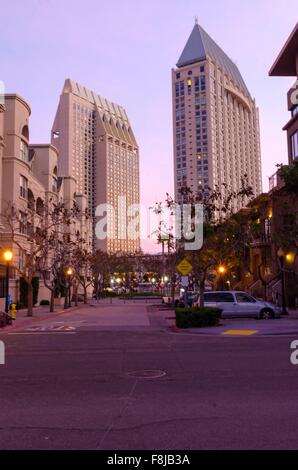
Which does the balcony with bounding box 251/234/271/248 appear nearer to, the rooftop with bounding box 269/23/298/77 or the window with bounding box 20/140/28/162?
the rooftop with bounding box 269/23/298/77

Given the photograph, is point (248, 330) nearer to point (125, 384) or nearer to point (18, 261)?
point (125, 384)

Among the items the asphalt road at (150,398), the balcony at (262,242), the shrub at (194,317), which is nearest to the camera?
the asphalt road at (150,398)

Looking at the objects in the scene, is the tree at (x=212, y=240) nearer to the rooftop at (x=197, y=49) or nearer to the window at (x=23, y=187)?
the window at (x=23, y=187)

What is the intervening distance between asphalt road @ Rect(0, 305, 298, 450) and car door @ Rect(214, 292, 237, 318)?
10790 mm

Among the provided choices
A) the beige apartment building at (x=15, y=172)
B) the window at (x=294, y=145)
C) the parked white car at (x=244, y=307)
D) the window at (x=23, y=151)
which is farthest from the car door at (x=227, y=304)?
the window at (x=23, y=151)

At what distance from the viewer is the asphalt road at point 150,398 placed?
626 cm

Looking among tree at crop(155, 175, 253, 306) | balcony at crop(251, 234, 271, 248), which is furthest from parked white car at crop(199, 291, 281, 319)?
balcony at crop(251, 234, 271, 248)

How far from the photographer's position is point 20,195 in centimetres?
4822

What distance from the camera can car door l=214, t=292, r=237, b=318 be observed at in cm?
2684

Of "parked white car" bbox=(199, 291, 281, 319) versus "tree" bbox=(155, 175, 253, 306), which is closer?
"parked white car" bbox=(199, 291, 281, 319)

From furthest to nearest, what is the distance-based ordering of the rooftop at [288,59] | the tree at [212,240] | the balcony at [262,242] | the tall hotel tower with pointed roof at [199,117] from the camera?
the tall hotel tower with pointed roof at [199,117], the balcony at [262,242], the rooftop at [288,59], the tree at [212,240]

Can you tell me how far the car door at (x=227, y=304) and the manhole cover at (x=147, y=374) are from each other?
52.8 feet

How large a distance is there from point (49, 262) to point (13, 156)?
17.9 m
